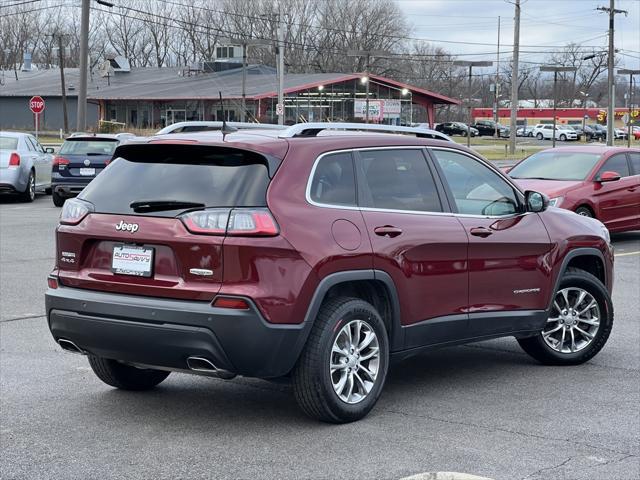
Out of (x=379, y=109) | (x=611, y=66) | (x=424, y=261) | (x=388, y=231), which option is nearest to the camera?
(x=388, y=231)

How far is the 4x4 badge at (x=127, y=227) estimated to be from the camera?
19.1 ft

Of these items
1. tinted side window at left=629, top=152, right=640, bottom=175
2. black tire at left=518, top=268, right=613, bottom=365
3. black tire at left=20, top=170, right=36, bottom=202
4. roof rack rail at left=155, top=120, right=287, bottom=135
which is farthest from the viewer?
black tire at left=20, top=170, right=36, bottom=202

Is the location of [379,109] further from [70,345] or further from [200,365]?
[200,365]

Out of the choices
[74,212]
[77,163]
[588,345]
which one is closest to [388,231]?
[74,212]

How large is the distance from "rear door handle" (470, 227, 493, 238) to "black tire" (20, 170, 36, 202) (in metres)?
19.2

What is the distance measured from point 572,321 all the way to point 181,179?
3.53 meters

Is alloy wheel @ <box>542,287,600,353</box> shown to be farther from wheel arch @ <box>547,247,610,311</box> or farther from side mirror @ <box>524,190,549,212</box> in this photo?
side mirror @ <box>524,190,549,212</box>

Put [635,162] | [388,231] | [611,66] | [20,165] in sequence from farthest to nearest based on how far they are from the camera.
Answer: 1. [611,66]
2. [20,165]
3. [635,162]
4. [388,231]

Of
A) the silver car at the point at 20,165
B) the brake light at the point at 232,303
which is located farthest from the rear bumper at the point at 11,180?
the brake light at the point at 232,303

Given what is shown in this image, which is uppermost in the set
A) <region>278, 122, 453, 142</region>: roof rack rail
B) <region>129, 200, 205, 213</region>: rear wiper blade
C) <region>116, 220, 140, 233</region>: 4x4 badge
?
<region>278, 122, 453, 142</region>: roof rack rail

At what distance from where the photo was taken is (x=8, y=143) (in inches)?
952

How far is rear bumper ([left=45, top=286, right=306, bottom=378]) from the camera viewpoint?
5523mm

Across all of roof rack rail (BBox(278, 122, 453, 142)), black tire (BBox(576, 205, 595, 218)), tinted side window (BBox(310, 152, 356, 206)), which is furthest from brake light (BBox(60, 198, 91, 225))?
black tire (BBox(576, 205, 595, 218))

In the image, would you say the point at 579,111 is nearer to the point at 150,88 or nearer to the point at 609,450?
the point at 150,88
